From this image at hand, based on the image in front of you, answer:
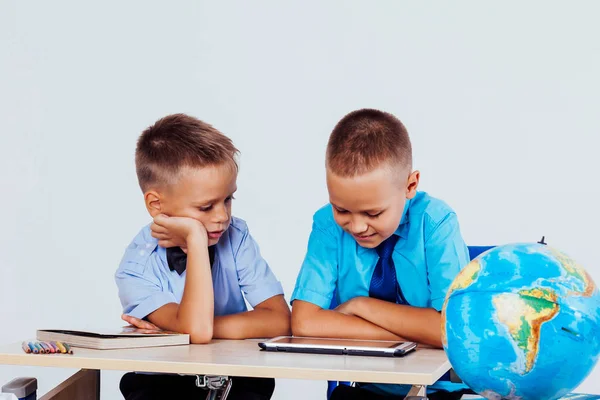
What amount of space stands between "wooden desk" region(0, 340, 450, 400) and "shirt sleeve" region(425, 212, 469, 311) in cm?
31

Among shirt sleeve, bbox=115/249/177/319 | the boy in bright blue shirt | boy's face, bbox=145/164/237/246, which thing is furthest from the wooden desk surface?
boy's face, bbox=145/164/237/246

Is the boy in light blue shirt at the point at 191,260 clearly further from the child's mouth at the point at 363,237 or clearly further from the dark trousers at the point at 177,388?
the child's mouth at the point at 363,237

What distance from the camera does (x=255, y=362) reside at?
1.84 metres

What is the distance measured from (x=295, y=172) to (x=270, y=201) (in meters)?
0.20

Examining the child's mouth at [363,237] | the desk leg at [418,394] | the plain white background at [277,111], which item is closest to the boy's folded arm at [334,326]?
the child's mouth at [363,237]

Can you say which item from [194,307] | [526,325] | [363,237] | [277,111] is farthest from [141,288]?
[277,111]

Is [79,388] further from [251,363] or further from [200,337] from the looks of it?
[251,363]

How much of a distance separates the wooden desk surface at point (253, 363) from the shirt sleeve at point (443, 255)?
0.32m

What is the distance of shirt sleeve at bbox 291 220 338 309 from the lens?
244cm

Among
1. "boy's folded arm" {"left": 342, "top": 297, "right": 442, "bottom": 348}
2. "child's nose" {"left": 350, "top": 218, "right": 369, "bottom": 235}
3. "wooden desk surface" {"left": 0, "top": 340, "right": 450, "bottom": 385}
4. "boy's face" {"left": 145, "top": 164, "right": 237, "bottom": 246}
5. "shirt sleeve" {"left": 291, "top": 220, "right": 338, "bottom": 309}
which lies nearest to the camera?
"wooden desk surface" {"left": 0, "top": 340, "right": 450, "bottom": 385}

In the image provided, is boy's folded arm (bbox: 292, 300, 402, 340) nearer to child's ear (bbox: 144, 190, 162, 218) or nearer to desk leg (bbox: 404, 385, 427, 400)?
desk leg (bbox: 404, 385, 427, 400)

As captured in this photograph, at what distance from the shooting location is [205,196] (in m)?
2.54

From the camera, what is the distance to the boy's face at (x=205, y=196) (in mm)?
2547

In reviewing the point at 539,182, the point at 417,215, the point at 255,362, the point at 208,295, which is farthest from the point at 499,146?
the point at 255,362
